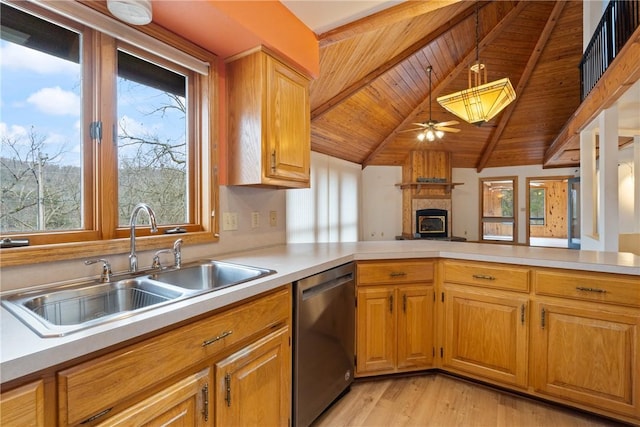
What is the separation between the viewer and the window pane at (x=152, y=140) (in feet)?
5.20

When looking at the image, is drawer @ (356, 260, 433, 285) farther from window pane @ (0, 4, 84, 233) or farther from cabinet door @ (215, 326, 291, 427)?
window pane @ (0, 4, 84, 233)

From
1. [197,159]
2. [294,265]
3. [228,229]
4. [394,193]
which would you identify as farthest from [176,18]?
[394,193]

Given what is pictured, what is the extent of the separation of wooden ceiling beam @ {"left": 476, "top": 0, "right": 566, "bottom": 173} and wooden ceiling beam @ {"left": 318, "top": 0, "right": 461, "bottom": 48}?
12.2 feet

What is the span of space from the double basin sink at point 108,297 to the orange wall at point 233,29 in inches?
26.7

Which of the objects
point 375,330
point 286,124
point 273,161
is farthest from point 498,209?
point 273,161

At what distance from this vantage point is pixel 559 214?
33.7 ft

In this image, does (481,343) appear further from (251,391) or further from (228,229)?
(228,229)

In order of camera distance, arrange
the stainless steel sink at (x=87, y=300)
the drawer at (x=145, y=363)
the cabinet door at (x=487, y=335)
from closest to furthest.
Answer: the drawer at (x=145, y=363) < the stainless steel sink at (x=87, y=300) < the cabinet door at (x=487, y=335)

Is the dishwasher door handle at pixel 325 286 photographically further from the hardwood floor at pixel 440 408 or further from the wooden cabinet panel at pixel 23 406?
the wooden cabinet panel at pixel 23 406

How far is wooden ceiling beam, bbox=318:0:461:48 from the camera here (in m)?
2.09

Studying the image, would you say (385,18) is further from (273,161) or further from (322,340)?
(322,340)

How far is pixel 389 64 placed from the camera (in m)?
4.65

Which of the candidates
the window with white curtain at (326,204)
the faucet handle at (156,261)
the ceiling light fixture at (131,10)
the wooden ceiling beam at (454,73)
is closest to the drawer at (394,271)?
the faucet handle at (156,261)

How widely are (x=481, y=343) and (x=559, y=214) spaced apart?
10.8 metres
